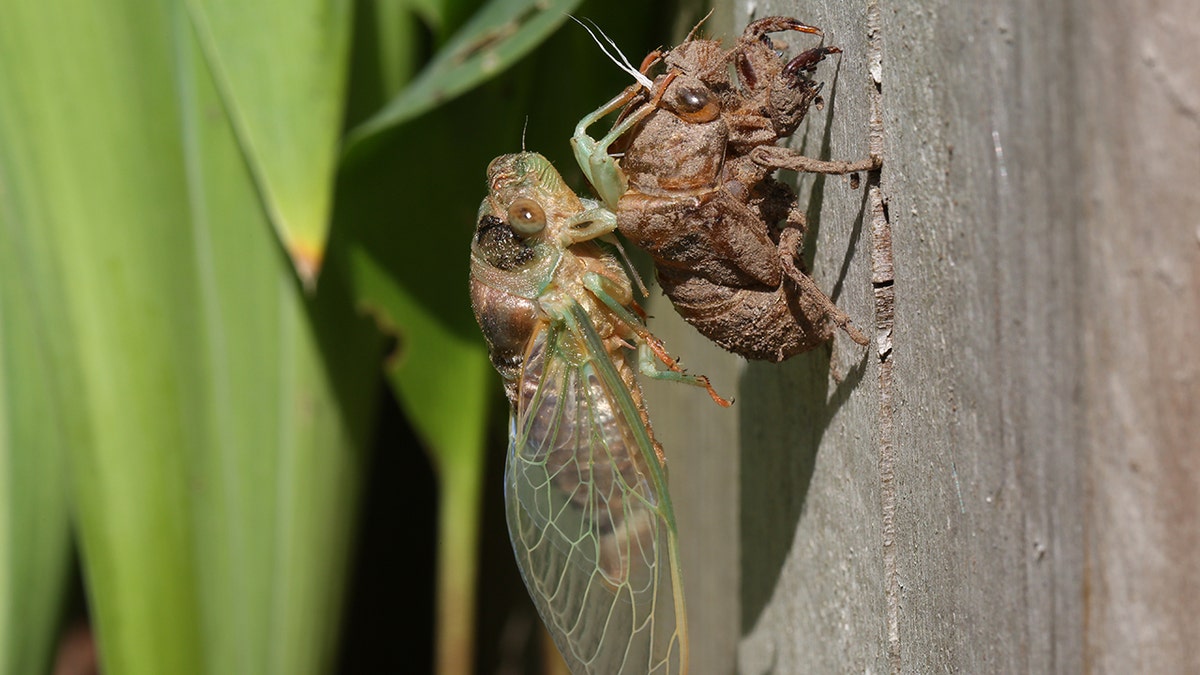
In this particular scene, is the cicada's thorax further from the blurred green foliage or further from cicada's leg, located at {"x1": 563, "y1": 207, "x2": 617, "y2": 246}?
the blurred green foliage

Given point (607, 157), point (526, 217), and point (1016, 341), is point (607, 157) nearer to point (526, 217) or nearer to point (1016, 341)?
point (526, 217)

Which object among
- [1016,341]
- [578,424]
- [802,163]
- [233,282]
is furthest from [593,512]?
[233,282]

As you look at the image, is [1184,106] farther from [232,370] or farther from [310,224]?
[232,370]

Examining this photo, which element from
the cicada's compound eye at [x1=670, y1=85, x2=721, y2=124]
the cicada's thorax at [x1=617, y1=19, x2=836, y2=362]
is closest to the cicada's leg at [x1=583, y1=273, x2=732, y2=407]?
the cicada's thorax at [x1=617, y1=19, x2=836, y2=362]

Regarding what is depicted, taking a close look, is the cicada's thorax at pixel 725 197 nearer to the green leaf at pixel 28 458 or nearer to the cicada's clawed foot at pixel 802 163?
the cicada's clawed foot at pixel 802 163

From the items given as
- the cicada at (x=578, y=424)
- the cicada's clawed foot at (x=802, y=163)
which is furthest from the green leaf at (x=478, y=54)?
the cicada's clawed foot at (x=802, y=163)

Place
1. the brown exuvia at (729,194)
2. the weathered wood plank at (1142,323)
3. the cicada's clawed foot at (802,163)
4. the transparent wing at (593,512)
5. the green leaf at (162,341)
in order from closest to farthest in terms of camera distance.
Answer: the weathered wood plank at (1142,323) < the cicada's clawed foot at (802,163) < the brown exuvia at (729,194) < the transparent wing at (593,512) < the green leaf at (162,341)
